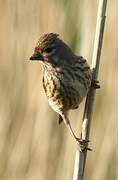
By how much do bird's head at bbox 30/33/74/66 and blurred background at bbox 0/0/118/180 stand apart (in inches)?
15.6

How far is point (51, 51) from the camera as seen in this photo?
104 inches

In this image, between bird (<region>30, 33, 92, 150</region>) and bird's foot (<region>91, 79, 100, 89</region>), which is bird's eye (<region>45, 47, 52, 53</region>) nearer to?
bird (<region>30, 33, 92, 150</region>)

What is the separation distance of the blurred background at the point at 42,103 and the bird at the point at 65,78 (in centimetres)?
33

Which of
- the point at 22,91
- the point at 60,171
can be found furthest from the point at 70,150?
the point at 22,91

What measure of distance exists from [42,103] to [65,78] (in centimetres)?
53

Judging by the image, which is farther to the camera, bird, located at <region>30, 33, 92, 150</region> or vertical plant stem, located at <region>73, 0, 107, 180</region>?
bird, located at <region>30, 33, 92, 150</region>

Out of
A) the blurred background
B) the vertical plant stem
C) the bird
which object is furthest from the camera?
the blurred background

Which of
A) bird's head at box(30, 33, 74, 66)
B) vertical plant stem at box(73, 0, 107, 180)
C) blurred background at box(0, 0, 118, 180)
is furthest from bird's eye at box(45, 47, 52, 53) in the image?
blurred background at box(0, 0, 118, 180)

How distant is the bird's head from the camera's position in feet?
8.48

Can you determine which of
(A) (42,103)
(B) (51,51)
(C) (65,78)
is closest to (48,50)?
(B) (51,51)

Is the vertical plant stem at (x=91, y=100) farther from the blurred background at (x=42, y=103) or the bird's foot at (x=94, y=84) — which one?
the blurred background at (x=42, y=103)

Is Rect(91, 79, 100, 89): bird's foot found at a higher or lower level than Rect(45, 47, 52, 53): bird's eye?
lower

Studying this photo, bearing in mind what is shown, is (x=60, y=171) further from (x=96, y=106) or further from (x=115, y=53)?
(x=115, y=53)

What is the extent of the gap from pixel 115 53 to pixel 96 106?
259 millimetres
